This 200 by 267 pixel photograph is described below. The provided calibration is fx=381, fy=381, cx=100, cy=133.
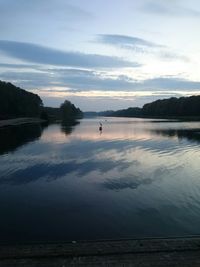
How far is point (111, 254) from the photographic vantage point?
384 inches

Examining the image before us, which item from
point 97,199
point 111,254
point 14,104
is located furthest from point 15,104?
point 111,254

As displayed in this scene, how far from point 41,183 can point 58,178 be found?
201 cm

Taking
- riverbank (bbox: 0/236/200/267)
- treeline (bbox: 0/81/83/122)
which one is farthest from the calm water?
treeline (bbox: 0/81/83/122)

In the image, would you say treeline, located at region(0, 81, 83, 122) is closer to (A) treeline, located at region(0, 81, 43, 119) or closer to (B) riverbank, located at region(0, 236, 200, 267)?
(A) treeline, located at region(0, 81, 43, 119)

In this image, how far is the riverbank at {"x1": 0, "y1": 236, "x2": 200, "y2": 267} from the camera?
9203 mm

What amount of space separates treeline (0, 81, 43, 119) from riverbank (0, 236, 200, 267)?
392 ft

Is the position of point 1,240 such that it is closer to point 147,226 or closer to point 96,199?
point 147,226

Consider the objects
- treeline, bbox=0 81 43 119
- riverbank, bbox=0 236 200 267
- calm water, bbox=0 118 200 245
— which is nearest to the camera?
riverbank, bbox=0 236 200 267

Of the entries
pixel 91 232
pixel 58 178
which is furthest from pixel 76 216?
pixel 58 178

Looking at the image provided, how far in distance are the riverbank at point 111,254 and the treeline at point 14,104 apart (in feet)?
392

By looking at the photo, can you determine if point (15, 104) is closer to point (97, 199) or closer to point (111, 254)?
point (97, 199)

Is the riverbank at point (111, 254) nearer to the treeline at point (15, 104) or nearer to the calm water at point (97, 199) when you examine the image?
the calm water at point (97, 199)

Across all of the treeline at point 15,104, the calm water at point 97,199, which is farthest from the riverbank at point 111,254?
the treeline at point 15,104

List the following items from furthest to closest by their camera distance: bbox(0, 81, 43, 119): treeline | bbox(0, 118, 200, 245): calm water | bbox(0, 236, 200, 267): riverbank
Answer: bbox(0, 81, 43, 119): treeline < bbox(0, 118, 200, 245): calm water < bbox(0, 236, 200, 267): riverbank
